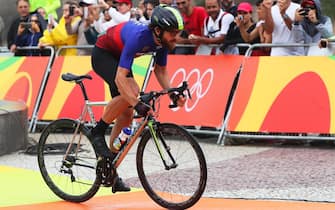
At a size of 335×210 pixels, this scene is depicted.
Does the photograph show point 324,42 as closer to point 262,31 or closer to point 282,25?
point 282,25

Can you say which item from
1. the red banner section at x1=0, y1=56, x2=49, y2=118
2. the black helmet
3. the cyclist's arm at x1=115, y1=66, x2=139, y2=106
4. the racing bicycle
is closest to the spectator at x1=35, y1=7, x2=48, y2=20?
the red banner section at x1=0, y1=56, x2=49, y2=118

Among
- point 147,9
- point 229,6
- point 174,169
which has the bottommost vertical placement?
point 147,9

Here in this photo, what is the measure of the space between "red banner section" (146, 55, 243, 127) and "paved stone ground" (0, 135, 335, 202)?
443 millimetres

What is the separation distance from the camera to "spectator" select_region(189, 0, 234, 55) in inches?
450

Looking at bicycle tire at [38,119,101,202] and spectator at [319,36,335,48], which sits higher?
spectator at [319,36,335,48]

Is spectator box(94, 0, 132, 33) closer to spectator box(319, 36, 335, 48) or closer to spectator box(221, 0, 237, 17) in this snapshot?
spectator box(221, 0, 237, 17)

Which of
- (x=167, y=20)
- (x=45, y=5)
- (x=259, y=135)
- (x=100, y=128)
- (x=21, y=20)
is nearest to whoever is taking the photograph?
(x=167, y=20)

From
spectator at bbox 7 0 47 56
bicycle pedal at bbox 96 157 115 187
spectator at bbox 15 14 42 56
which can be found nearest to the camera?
bicycle pedal at bbox 96 157 115 187

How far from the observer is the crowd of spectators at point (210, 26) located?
10.8m

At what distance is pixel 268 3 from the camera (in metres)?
10.9

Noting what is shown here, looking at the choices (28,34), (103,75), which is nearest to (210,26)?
(28,34)

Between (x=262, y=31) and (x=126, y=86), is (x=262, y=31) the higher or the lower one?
the lower one

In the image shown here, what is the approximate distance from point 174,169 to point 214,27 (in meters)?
4.97

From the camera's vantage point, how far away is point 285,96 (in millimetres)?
10477
